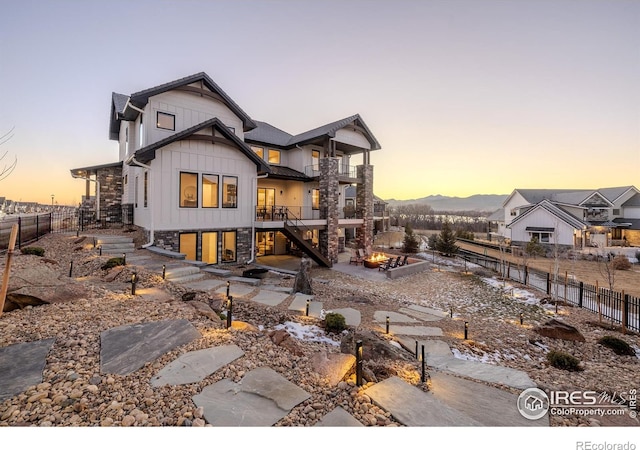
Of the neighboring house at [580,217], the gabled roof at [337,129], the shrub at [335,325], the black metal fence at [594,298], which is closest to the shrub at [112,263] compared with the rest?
the shrub at [335,325]

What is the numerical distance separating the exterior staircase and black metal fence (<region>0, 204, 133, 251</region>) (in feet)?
27.9

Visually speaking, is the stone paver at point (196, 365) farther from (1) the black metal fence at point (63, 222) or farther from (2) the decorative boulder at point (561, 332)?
(1) the black metal fence at point (63, 222)

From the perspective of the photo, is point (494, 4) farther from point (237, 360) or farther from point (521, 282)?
point (521, 282)

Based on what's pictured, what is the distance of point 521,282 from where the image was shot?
13.7 meters

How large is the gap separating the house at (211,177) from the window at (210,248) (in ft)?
0.16

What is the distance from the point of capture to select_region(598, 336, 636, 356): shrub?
20.4 feet

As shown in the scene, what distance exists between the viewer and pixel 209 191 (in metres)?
12.4

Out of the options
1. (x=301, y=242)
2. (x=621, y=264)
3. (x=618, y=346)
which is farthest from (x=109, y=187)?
(x=621, y=264)

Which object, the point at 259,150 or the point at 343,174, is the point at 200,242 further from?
the point at 343,174

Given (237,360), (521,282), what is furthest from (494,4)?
(521,282)

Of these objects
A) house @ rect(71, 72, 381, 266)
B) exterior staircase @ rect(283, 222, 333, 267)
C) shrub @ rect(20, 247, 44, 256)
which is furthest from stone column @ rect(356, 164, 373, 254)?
shrub @ rect(20, 247, 44, 256)

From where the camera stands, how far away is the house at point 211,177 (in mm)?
11250

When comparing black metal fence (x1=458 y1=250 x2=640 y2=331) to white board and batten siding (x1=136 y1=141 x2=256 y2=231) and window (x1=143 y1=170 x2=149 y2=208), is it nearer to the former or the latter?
white board and batten siding (x1=136 y1=141 x2=256 y2=231)

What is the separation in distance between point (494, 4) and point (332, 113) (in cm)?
1728
